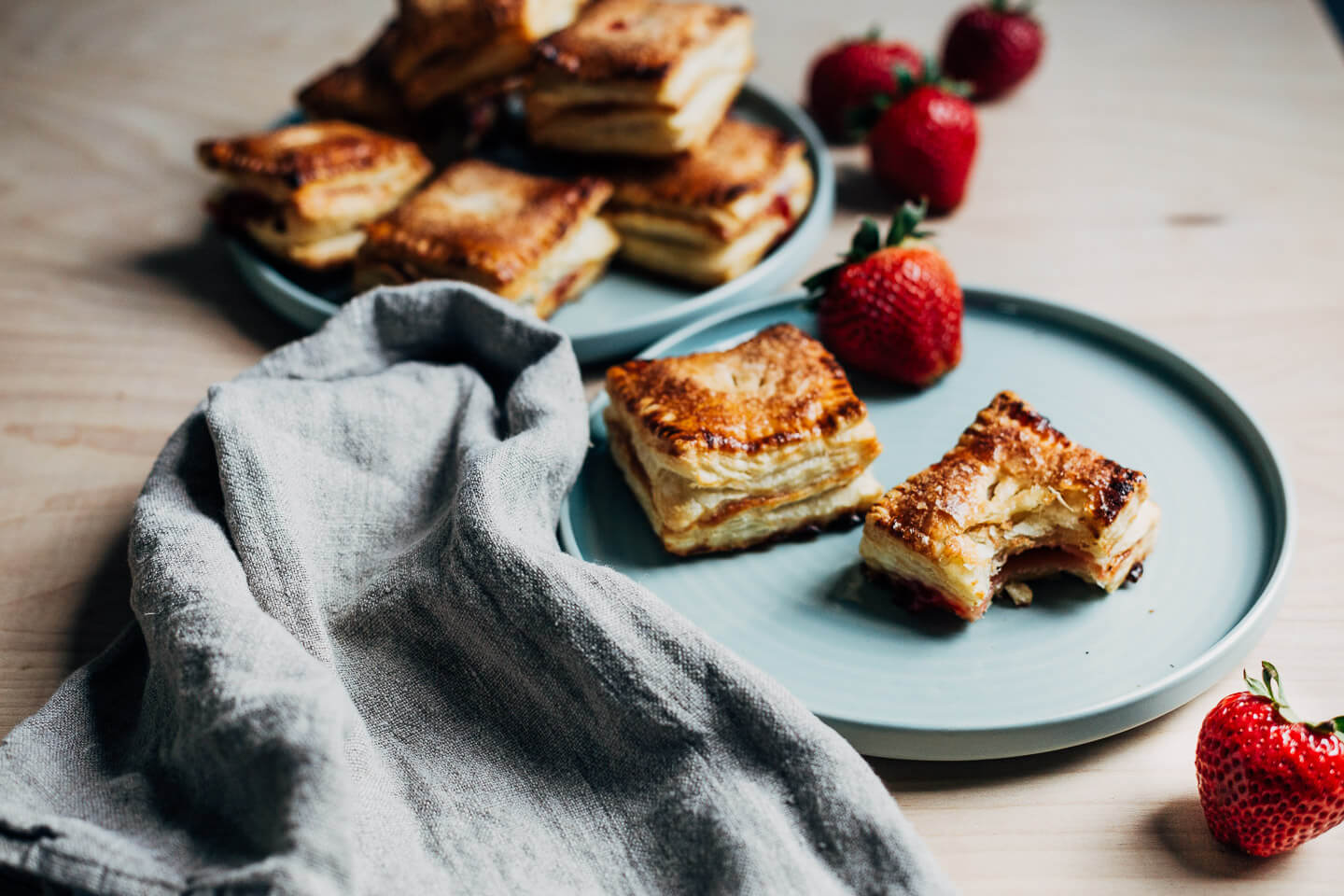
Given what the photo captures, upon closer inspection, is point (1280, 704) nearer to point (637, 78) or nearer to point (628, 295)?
point (628, 295)

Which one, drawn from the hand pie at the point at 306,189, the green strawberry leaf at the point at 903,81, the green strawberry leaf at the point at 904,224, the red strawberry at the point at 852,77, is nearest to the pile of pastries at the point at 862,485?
the green strawberry leaf at the point at 904,224

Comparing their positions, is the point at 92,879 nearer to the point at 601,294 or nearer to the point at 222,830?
the point at 222,830

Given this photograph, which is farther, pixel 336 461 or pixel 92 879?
pixel 336 461

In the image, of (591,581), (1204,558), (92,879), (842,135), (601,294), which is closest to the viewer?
(92,879)

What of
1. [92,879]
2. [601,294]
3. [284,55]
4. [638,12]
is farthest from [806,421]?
[284,55]

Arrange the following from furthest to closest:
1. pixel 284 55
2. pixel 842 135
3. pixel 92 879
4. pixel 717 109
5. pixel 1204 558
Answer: pixel 284 55 < pixel 842 135 < pixel 717 109 < pixel 1204 558 < pixel 92 879

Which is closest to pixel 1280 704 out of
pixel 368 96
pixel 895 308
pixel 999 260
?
pixel 895 308

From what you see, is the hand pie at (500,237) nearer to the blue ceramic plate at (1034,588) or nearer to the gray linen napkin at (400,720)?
the blue ceramic plate at (1034,588)
